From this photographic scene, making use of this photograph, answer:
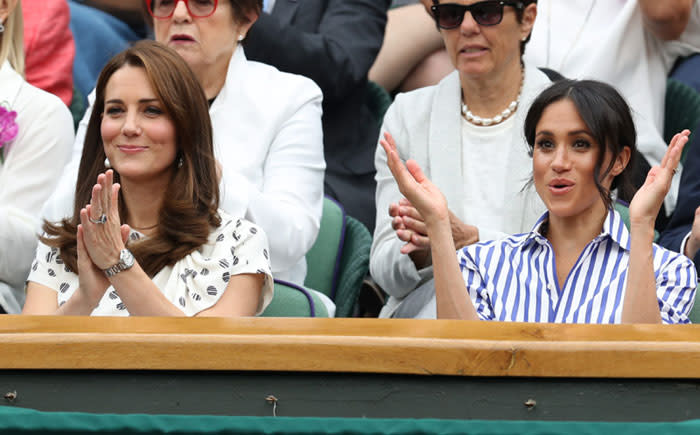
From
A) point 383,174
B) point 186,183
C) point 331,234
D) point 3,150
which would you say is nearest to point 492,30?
point 383,174

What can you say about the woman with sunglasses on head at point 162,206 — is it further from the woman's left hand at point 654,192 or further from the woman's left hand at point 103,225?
the woman's left hand at point 654,192

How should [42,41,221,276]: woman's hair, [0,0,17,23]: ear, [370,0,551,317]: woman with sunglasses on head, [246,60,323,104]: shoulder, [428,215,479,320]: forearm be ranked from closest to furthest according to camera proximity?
[428,215,479,320]: forearm
[42,41,221,276]: woman's hair
[370,0,551,317]: woman with sunglasses on head
[246,60,323,104]: shoulder
[0,0,17,23]: ear

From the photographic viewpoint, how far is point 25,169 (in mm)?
2826

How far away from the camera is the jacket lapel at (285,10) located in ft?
11.4

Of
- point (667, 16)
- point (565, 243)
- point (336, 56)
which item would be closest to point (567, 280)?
point (565, 243)

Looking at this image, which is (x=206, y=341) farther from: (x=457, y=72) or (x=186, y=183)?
(x=457, y=72)

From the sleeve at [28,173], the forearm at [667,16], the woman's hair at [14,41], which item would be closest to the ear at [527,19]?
the forearm at [667,16]

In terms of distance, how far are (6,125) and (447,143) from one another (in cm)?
116

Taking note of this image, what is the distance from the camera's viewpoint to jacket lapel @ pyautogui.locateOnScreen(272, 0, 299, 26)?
137 inches

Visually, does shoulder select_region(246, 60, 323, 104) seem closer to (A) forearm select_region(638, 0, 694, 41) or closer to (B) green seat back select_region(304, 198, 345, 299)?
(B) green seat back select_region(304, 198, 345, 299)

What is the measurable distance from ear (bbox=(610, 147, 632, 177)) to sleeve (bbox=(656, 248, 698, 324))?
0.25 m

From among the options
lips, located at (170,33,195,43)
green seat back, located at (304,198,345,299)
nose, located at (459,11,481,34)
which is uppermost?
nose, located at (459,11,481,34)

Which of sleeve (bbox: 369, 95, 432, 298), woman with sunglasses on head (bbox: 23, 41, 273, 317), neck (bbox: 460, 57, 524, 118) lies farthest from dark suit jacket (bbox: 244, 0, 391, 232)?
woman with sunglasses on head (bbox: 23, 41, 273, 317)

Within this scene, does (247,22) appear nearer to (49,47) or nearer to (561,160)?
(49,47)
